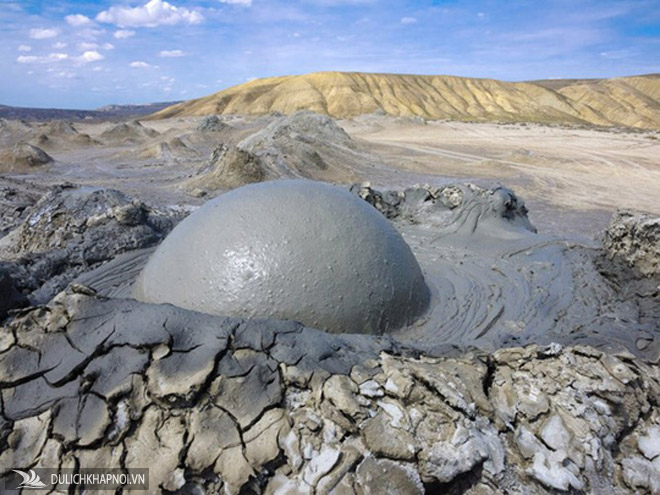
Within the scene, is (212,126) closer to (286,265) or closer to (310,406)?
(286,265)

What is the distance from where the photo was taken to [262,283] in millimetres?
3043

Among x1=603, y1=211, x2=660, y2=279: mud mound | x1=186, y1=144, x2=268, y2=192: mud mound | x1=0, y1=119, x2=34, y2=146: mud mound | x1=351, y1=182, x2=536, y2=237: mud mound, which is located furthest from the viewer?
x1=0, y1=119, x2=34, y2=146: mud mound

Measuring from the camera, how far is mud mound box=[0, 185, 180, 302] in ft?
13.4

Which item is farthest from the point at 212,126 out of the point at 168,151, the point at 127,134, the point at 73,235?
the point at 73,235

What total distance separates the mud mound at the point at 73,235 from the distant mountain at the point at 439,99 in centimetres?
3353

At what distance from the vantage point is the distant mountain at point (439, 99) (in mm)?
40500

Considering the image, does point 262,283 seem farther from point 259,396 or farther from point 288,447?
point 288,447

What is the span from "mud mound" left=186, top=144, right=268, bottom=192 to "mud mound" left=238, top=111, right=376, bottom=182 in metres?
0.79

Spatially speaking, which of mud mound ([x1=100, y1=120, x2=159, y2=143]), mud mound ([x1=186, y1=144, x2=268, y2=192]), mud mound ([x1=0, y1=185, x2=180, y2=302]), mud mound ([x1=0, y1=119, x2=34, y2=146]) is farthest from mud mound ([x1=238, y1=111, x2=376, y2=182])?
mud mound ([x1=0, y1=119, x2=34, y2=146])

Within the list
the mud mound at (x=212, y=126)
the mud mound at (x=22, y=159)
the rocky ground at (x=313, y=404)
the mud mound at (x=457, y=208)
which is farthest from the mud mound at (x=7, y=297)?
the mud mound at (x=212, y=126)

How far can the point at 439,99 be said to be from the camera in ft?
149

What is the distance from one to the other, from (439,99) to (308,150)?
3372 cm

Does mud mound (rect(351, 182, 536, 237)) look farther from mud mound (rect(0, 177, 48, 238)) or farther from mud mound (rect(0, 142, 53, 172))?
mud mound (rect(0, 142, 53, 172))

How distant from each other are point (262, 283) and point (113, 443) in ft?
4.24
